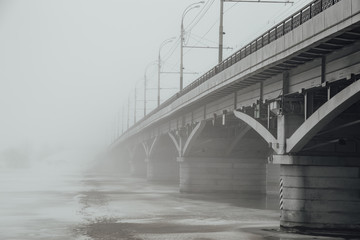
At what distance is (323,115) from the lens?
80.1 feet

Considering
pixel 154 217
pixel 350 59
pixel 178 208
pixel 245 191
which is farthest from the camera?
pixel 245 191

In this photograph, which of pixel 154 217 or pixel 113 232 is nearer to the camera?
pixel 113 232

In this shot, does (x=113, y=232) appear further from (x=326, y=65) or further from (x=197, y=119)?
(x=197, y=119)

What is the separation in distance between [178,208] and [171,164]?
164 feet

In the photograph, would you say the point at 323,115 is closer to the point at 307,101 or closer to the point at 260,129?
the point at 307,101

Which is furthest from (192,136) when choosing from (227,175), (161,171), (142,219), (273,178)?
(161,171)

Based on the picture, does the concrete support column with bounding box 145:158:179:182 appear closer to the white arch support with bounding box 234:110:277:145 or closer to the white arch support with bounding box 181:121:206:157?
the white arch support with bounding box 181:121:206:157

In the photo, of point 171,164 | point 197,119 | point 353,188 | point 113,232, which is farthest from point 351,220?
point 171,164

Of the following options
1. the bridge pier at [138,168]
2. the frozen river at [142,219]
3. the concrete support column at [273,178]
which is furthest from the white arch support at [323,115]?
the bridge pier at [138,168]

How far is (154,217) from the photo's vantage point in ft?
118

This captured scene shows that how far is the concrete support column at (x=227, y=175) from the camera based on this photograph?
182 ft

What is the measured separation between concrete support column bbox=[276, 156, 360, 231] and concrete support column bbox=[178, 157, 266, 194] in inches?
1044

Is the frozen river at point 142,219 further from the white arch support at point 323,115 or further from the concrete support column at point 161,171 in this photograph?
the concrete support column at point 161,171

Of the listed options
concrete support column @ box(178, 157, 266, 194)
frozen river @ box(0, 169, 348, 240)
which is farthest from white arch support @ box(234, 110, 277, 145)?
concrete support column @ box(178, 157, 266, 194)
